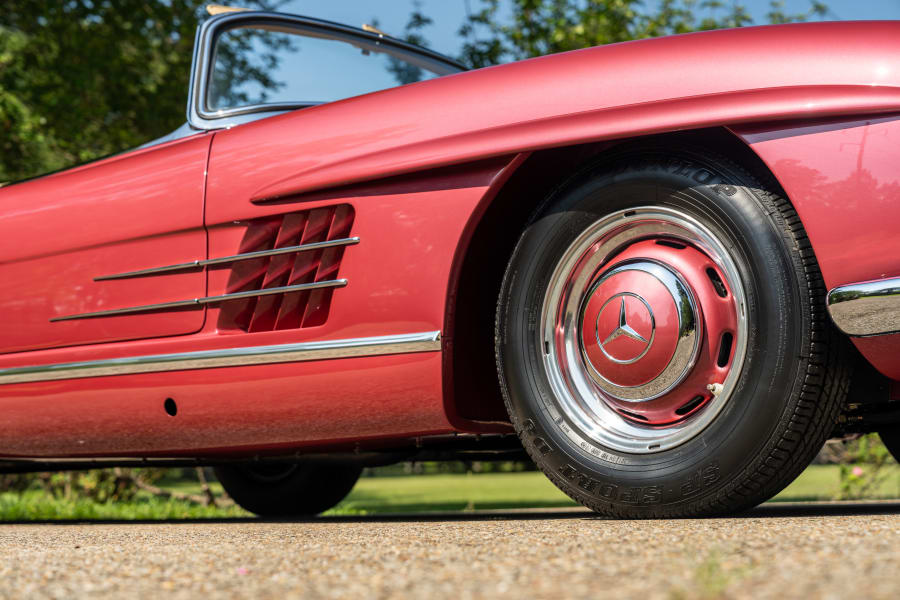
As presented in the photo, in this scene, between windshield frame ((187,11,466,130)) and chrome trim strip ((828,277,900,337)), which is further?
windshield frame ((187,11,466,130))

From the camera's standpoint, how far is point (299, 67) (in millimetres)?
4094

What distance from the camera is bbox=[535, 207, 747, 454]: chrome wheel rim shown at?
226 centimetres

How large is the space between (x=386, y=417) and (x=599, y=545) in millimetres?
998

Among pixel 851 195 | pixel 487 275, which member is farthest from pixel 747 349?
pixel 487 275

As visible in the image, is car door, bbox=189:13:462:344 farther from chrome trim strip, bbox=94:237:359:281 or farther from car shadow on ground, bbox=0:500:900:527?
car shadow on ground, bbox=0:500:900:527

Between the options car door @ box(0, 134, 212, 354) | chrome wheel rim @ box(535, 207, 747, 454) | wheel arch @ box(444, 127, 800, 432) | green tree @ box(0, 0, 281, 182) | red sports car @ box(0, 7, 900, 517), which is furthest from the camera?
green tree @ box(0, 0, 281, 182)

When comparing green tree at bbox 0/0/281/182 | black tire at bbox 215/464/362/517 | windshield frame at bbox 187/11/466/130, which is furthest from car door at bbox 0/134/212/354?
green tree at bbox 0/0/281/182

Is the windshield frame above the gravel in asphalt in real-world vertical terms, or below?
above

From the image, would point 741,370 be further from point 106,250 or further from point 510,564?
point 106,250

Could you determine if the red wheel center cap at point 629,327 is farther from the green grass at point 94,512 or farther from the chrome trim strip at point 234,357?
the green grass at point 94,512

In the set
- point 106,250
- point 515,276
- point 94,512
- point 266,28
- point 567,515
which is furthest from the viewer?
point 94,512

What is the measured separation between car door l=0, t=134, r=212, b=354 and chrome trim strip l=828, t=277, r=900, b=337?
6.01 feet

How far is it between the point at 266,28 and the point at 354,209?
1664 mm

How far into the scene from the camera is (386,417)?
2.63m
